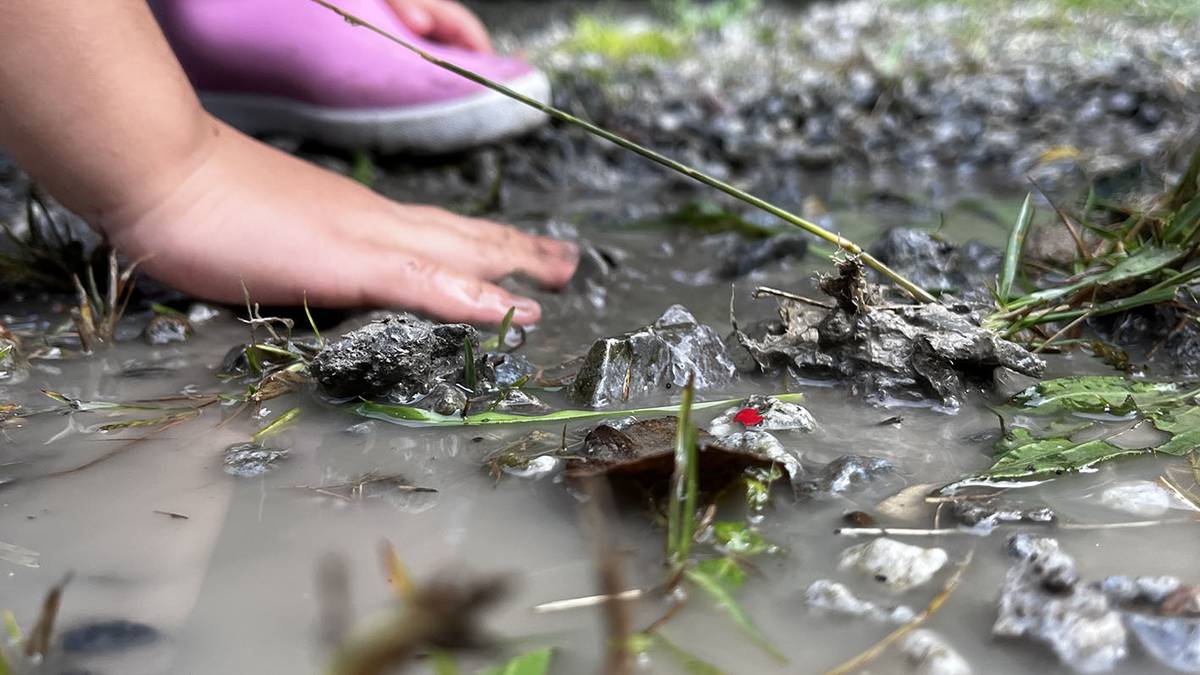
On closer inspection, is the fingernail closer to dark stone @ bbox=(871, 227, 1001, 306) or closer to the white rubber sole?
dark stone @ bbox=(871, 227, 1001, 306)

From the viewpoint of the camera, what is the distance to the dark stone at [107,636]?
0.62 meters

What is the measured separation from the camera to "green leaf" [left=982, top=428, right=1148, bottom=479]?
82 cm

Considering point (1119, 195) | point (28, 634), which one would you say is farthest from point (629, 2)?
point (28, 634)

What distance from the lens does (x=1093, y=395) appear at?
3.19 feet

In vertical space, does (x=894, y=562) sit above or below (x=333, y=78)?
below

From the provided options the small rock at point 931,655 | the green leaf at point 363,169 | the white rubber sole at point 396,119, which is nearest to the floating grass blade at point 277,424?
the small rock at point 931,655

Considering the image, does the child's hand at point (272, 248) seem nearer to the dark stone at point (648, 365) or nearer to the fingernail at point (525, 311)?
the fingernail at point (525, 311)

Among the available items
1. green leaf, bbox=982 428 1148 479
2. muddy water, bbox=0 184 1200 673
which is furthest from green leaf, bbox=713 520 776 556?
green leaf, bbox=982 428 1148 479

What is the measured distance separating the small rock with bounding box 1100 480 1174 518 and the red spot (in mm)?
322

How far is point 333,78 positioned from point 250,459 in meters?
1.61

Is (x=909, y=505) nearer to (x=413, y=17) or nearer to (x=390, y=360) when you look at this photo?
(x=390, y=360)

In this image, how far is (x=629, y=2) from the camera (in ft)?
27.0

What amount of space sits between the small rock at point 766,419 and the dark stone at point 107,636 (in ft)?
1.76

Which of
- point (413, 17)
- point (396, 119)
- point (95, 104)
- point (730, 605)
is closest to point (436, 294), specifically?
point (95, 104)
